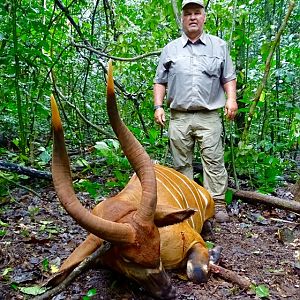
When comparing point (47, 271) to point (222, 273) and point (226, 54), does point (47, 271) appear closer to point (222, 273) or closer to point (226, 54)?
point (222, 273)

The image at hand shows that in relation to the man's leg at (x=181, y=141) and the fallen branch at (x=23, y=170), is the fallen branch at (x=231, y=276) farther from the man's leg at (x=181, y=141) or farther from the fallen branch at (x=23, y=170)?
the fallen branch at (x=23, y=170)

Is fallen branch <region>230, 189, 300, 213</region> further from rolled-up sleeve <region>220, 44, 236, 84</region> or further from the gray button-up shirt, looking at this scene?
rolled-up sleeve <region>220, 44, 236, 84</region>

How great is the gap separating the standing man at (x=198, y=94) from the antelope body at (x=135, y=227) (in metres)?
1.92

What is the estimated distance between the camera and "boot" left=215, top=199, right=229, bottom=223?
5.48m

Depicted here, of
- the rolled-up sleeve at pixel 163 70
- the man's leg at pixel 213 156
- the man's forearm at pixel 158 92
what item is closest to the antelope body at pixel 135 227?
the man's leg at pixel 213 156

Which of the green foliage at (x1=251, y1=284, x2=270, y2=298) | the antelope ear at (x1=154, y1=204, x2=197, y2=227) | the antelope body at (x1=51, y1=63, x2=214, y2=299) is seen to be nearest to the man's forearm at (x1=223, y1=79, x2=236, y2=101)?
the antelope body at (x1=51, y1=63, x2=214, y2=299)

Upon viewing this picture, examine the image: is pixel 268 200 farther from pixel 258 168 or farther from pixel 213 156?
pixel 258 168

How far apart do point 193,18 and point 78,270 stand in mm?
3422

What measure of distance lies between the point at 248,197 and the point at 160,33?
3.14 meters

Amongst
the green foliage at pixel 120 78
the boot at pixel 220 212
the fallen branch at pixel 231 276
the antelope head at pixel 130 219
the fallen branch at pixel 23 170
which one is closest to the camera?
the antelope head at pixel 130 219

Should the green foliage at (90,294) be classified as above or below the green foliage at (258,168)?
above

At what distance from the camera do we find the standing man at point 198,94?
5434 millimetres

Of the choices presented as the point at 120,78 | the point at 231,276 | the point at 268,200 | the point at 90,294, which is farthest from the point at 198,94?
the point at 120,78

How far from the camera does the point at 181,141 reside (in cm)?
569
